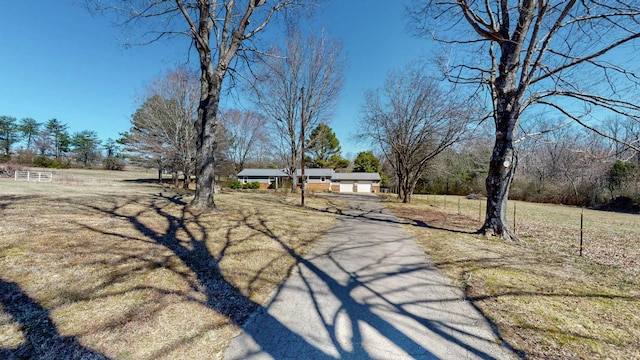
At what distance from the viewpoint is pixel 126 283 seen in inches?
115

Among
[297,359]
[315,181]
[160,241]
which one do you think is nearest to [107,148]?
[315,181]

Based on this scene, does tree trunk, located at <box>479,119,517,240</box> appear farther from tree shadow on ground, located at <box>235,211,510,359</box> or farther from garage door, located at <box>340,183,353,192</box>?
garage door, located at <box>340,183,353,192</box>

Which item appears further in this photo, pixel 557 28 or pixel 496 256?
pixel 557 28

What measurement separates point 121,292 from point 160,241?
2.10 m

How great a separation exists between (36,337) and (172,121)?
65.6 ft

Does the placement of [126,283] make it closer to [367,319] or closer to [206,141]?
[367,319]

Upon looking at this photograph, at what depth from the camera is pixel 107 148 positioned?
4859 cm

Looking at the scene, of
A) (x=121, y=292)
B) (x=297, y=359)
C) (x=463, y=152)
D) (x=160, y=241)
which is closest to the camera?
(x=297, y=359)

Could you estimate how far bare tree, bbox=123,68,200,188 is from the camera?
18156 mm

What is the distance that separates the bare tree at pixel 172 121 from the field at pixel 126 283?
45.4 ft

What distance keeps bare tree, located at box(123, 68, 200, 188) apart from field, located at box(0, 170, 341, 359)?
1383cm

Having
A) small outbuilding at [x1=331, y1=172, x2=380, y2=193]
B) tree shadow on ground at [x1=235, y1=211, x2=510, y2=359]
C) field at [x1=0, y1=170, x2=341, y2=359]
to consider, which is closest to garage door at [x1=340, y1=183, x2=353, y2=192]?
small outbuilding at [x1=331, y1=172, x2=380, y2=193]

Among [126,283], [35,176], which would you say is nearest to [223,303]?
[126,283]

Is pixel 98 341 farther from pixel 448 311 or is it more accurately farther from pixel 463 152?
pixel 463 152
